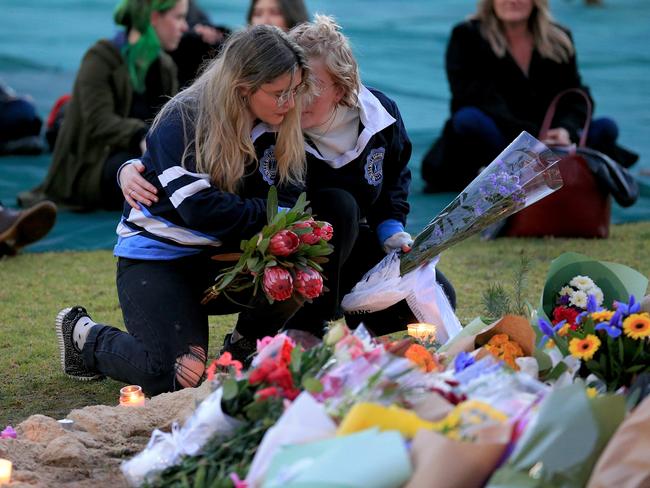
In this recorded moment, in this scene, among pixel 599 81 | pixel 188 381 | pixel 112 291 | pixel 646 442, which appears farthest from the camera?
pixel 599 81

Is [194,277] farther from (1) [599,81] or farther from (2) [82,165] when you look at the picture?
(1) [599,81]

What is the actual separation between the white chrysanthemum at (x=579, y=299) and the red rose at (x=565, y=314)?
0.03 metres

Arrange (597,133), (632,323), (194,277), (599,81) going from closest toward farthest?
1. (632,323)
2. (194,277)
3. (597,133)
4. (599,81)

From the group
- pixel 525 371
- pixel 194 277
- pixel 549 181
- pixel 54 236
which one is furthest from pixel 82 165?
pixel 525 371

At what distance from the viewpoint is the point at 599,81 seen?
9.35 metres

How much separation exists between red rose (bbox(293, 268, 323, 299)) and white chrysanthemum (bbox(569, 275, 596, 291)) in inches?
27.9

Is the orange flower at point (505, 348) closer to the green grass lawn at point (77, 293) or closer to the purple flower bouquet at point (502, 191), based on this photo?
the purple flower bouquet at point (502, 191)

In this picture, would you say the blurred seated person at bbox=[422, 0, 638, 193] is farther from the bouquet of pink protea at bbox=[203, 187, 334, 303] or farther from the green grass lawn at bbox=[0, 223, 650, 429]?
the bouquet of pink protea at bbox=[203, 187, 334, 303]

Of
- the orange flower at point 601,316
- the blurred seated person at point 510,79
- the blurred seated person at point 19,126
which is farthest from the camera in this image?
the blurred seated person at point 19,126

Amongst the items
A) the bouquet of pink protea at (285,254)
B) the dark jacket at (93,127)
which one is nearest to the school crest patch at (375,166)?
the bouquet of pink protea at (285,254)

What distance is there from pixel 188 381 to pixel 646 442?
158 centimetres

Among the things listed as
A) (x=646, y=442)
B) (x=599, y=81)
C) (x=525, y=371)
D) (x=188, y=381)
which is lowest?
(x=599, y=81)

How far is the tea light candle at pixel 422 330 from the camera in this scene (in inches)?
138

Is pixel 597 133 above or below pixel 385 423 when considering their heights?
below
